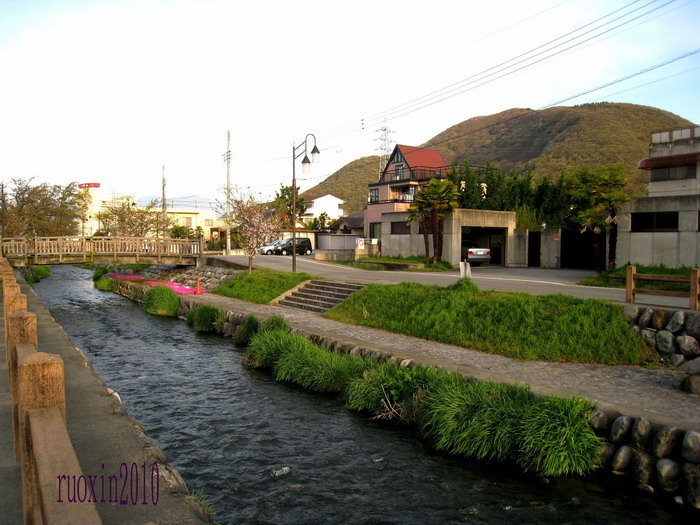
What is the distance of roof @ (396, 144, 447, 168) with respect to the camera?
55312mm

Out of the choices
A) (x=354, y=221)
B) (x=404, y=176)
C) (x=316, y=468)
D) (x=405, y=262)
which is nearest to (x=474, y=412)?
(x=316, y=468)

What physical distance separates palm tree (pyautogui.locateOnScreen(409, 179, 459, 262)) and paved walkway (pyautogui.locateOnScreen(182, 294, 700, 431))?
1478 centimetres

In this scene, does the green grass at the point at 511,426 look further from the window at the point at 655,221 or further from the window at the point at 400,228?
the window at the point at 400,228

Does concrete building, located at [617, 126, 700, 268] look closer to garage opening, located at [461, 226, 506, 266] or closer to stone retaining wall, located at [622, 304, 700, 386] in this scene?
stone retaining wall, located at [622, 304, 700, 386]

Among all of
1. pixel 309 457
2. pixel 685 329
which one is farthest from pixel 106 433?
pixel 685 329

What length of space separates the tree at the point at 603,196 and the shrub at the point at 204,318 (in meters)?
15.0

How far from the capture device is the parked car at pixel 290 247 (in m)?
44.7

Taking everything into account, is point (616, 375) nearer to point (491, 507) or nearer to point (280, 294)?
point (491, 507)

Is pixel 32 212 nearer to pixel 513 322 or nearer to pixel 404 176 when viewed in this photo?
pixel 404 176

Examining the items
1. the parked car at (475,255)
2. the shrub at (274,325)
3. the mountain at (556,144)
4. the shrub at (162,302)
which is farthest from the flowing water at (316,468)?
the mountain at (556,144)

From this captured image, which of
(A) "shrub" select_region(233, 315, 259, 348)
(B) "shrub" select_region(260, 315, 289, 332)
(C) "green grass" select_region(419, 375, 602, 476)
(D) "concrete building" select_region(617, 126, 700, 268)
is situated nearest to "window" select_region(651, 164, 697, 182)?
(D) "concrete building" select_region(617, 126, 700, 268)

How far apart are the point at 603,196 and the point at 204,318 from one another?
15954 mm

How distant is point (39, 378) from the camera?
9.70 ft

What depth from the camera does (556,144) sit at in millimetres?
85250
